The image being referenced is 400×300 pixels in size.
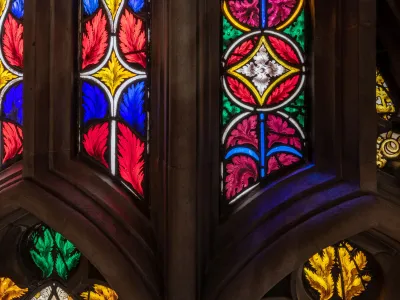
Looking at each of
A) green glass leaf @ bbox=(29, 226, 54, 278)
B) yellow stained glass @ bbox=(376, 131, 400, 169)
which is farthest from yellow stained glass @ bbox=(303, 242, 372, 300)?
green glass leaf @ bbox=(29, 226, 54, 278)

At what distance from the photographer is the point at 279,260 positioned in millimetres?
1782

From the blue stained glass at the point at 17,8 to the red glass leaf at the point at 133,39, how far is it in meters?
0.41

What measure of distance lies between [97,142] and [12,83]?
42cm

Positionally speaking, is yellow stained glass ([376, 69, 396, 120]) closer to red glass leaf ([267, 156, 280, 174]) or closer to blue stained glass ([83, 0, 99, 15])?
red glass leaf ([267, 156, 280, 174])

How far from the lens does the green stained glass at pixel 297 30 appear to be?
2006 millimetres

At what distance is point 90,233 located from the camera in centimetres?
181

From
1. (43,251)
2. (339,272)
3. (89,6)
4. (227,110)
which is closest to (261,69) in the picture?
(227,110)

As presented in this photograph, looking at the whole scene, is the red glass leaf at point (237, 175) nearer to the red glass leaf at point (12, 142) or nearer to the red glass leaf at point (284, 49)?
the red glass leaf at point (284, 49)

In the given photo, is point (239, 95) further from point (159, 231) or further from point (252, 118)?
point (159, 231)

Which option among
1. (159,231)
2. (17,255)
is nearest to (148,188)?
(159,231)

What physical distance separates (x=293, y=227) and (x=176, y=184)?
1.40 feet

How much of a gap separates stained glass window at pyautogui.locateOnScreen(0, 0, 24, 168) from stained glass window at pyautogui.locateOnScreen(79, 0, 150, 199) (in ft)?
0.86

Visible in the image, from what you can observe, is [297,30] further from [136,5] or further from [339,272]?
[339,272]

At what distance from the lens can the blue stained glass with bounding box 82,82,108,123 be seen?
1.99 metres
